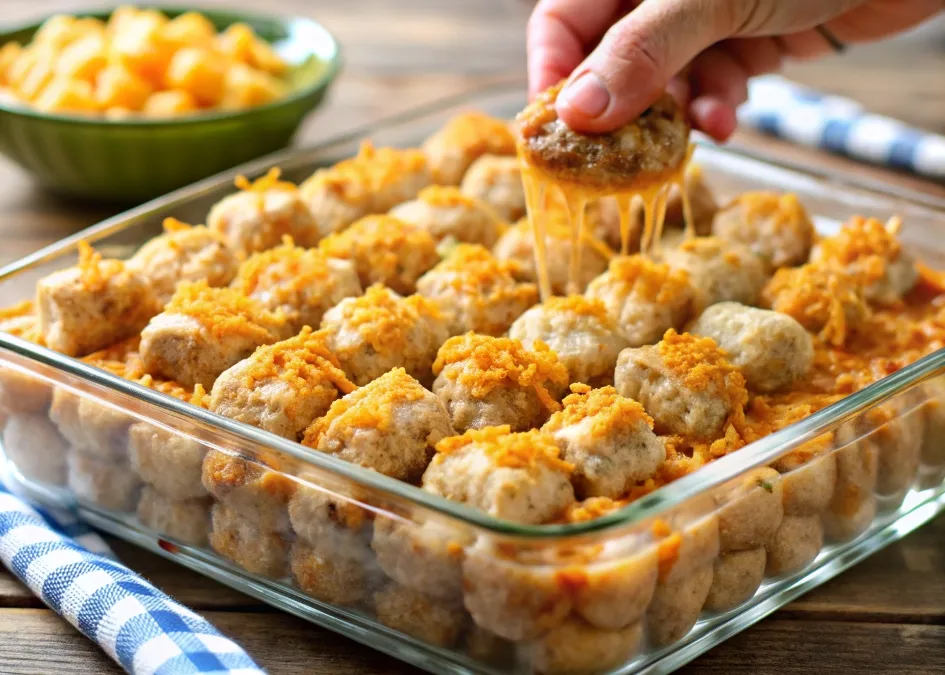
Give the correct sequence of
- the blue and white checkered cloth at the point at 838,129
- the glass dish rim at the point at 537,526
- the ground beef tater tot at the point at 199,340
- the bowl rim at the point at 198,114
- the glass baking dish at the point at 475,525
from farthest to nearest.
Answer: the blue and white checkered cloth at the point at 838,129 < the bowl rim at the point at 198,114 < the ground beef tater tot at the point at 199,340 < the glass baking dish at the point at 475,525 < the glass dish rim at the point at 537,526

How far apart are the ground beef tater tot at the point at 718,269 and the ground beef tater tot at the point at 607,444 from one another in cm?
55

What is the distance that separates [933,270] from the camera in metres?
2.76

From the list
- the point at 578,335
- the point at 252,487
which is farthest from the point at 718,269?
the point at 252,487

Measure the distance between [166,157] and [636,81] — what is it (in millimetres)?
1697

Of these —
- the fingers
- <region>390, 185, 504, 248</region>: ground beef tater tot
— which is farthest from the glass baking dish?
the fingers

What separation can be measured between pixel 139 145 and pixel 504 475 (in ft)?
6.69

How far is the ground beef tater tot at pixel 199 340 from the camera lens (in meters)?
2.15

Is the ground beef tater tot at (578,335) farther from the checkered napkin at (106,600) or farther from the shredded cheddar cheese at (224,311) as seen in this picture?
the checkered napkin at (106,600)

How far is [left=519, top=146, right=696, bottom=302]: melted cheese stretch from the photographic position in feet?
7.64

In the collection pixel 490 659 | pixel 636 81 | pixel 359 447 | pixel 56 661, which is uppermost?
pixel 636 81

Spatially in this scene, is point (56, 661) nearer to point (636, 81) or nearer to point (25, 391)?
point (25, 391)

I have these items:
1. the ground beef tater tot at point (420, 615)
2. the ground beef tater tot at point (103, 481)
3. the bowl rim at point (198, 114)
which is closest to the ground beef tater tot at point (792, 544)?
the ground beef tater tot at point (420, 615)

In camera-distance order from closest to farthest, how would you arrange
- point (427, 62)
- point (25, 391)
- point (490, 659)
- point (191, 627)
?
1. point (490, 659)
2. point (191, 627)
3. point (25, 391)
4. point (427, 62)

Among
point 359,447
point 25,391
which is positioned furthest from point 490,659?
point 25,391
